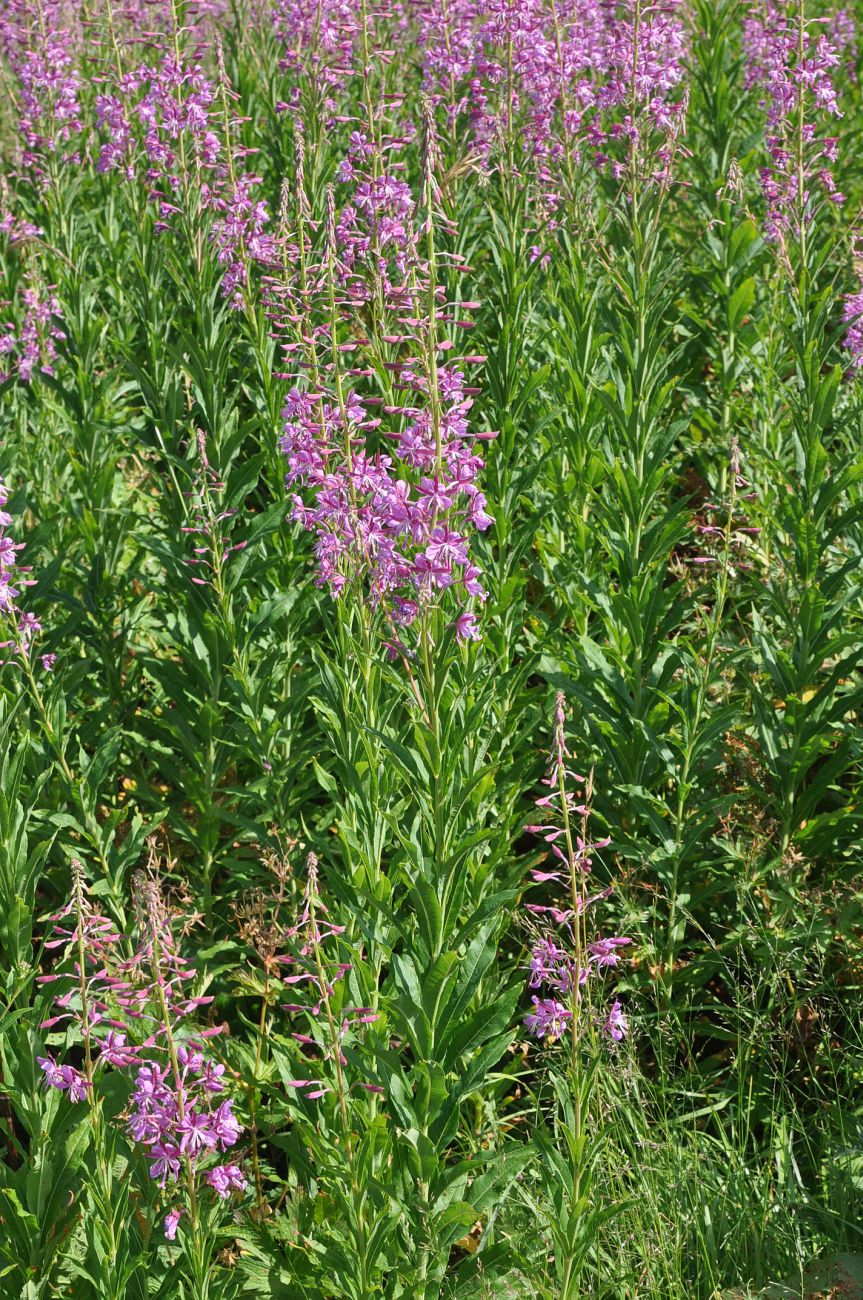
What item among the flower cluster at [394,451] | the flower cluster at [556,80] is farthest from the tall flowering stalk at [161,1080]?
the flower cluster at [556,80]

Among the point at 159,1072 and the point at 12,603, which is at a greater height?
the point at 12,603

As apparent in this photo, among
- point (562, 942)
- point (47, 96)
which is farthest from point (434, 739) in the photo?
point (47, 96)

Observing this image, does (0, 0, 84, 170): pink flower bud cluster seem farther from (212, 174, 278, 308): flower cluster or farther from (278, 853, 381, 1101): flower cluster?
A: (278, 853, 381, 1101): flower cluster

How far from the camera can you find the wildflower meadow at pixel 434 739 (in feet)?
9.61

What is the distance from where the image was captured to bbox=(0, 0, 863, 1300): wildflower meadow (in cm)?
293

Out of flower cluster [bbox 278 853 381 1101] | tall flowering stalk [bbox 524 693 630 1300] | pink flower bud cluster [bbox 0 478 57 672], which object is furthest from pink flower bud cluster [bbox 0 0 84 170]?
tall flowering stalk [bbox 524 693 630 1300]

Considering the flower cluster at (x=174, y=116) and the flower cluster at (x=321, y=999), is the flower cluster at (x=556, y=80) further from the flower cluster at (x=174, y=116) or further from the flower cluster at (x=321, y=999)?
the flower cluster at (x=321, y=999)

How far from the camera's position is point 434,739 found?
2.83m

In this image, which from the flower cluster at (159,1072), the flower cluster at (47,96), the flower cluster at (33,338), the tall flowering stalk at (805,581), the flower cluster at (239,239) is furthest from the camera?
the flower cluster at (33,338)

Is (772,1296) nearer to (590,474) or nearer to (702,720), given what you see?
(702,720)

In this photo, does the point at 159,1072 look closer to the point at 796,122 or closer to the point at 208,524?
the point at 208,524

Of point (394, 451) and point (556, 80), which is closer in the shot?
point (394, 451)

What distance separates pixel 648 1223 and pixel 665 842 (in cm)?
114

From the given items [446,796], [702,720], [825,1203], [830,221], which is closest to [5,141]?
[830,221]
